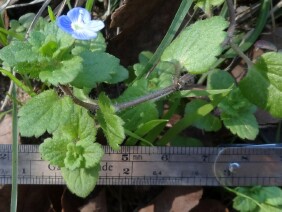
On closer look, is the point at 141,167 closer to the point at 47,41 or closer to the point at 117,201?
the point at 117,201

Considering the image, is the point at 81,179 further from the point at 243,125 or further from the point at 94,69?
the point at 243,125

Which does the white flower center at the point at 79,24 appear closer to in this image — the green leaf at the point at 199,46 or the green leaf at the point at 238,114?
the green leaf at the point at 199,46

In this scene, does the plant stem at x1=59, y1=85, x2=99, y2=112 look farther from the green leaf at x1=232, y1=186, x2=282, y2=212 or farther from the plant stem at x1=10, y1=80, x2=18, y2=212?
the green leaf at x1=232, y1=186, x2=282, y2=212

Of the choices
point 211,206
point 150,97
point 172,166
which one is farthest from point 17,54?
point 211,206

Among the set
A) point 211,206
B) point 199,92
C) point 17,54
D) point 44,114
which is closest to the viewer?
point 17,54

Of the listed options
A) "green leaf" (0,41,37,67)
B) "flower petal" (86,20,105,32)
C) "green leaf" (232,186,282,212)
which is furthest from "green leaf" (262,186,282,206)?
"green leaf" (0,41,37,67)
